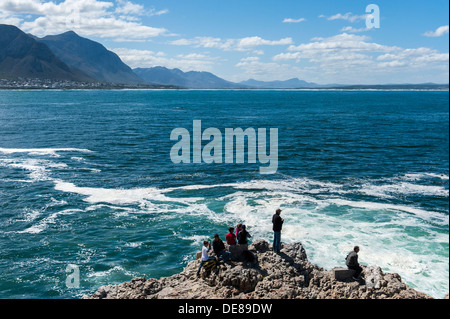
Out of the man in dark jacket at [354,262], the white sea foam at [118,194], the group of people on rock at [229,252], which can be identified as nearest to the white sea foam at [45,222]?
the white sea foam at [118,194]

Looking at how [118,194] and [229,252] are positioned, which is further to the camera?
[118,194]

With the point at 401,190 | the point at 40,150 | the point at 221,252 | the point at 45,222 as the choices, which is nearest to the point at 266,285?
the point at 221,252

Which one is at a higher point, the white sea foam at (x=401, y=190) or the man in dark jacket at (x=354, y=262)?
the man in dark jacket at (x=354, y=262)

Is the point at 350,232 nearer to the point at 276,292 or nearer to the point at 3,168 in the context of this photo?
the point at 276,292

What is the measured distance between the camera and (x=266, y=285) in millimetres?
17328

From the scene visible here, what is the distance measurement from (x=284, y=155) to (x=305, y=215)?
2933 cm

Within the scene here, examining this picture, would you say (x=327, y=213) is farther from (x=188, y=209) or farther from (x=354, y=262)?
(x=354, y=262)

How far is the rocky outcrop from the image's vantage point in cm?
1723

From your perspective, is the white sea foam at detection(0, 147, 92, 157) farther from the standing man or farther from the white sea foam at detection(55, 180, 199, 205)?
the standing man

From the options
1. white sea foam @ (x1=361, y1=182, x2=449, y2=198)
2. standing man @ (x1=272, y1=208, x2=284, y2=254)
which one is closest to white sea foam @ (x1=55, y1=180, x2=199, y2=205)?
standing man @ (x1=272, y1=208, x2=284, y2=254)

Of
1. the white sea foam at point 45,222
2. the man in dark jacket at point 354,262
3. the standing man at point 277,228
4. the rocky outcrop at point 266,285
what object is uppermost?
the standing man at point 277,228

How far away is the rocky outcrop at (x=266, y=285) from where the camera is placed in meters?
17.2

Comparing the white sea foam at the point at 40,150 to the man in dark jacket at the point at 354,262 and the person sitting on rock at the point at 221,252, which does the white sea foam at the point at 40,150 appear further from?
the man in dark jacket at the point at 354,262

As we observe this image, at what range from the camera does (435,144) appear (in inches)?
2798
